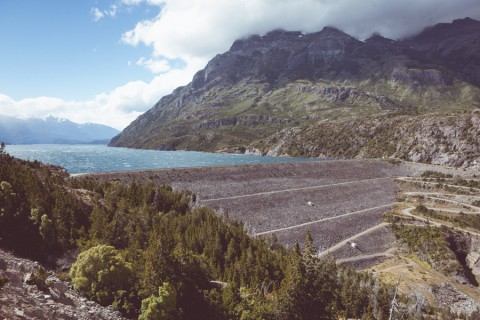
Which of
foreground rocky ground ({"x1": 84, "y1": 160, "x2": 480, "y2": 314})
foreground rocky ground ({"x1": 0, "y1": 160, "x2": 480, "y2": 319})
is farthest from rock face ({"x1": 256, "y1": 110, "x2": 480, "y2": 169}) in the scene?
foreground rocky ground ({"x1": 84, "y1": 160, "x2": 480, "y2": 314})

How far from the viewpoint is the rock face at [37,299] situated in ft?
43.7

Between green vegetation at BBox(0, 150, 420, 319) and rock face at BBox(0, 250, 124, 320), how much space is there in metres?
1.32

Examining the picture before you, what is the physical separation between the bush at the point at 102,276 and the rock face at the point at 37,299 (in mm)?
654

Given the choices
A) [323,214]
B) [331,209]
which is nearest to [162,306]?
[323,214]

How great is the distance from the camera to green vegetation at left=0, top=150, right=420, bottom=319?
20.9m

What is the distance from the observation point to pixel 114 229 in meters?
33.3

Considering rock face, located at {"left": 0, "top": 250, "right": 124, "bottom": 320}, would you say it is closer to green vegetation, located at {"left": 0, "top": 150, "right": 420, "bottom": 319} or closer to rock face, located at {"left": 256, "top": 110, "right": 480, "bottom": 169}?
green vegetation, located at {"left": 0, "top": 150, "right": 420, "bottom": 319}

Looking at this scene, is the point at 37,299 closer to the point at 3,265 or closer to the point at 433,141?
the point at 3,265

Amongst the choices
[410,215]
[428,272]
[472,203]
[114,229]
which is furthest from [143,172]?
[472,203]

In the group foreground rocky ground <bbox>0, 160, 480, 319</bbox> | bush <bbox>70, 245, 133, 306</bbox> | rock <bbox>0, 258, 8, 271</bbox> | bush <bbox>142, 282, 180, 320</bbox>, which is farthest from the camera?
bush <bbox>70, 245, 133, 306</bbox>

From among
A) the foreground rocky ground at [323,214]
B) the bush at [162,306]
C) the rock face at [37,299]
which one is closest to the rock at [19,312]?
the rock face at [37,299]

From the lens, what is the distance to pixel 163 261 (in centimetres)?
2198

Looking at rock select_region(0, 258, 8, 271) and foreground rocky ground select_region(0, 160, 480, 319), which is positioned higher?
rock select_region(0, 258, 8, 271)

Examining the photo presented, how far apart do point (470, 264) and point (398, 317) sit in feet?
107
